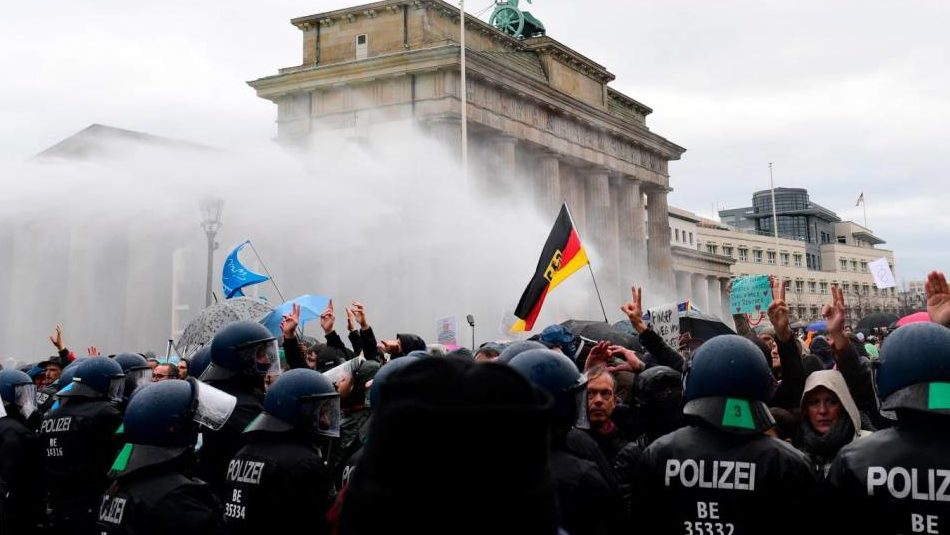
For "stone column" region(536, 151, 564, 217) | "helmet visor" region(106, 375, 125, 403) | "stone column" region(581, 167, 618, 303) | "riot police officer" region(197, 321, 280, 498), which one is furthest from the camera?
"stone column" region(581, 167, 618, 303)

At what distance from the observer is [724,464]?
3727 mm

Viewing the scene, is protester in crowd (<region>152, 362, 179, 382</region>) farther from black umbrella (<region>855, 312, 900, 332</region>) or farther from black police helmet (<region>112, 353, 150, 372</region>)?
black umbrella (<region>855, 312, 900, 332</region>)

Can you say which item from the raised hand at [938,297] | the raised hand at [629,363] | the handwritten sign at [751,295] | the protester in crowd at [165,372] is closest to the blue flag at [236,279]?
the protester in crowd at [165,372]

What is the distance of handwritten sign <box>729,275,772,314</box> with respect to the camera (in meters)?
12.0

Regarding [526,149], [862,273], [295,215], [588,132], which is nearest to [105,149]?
[295,215]

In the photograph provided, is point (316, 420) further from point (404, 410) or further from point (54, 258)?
point (54, 258)

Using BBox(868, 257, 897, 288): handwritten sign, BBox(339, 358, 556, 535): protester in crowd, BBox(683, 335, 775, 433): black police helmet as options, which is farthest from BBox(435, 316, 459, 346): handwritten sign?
BBox(339, 358, 556, 535): protester in crowd

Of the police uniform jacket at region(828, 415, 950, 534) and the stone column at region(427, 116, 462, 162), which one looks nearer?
the police uniform jacket at region(828, 415, 950, 534)

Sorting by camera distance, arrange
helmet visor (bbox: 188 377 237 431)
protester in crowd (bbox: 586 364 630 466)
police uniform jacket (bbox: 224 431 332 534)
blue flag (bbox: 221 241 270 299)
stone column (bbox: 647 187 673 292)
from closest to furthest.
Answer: police uniform jacket (bbox: 224 431 332 534), helmet visor (bbox: 188 377 237 431), protester in crowd (bbox: 586 364 630 466), blue flag (bbox: 221 241 270 299), stone column (bbox: 647 187 673 292)

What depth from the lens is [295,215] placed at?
1304 inches

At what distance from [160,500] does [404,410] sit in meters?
2.84

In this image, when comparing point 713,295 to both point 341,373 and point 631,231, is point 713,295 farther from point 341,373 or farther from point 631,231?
point 341,373

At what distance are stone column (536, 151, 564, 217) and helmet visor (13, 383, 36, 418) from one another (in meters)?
38.6

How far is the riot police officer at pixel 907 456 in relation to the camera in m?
3.36
